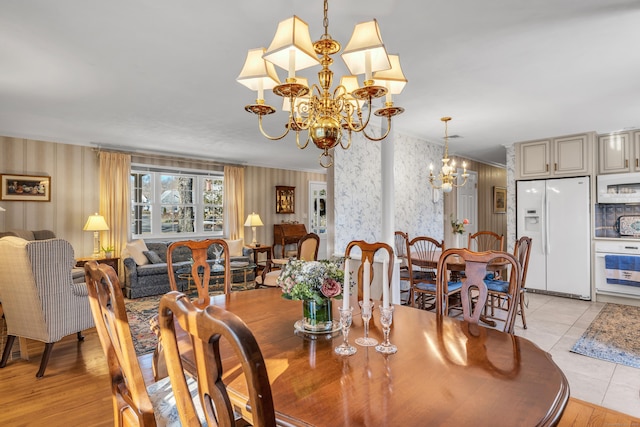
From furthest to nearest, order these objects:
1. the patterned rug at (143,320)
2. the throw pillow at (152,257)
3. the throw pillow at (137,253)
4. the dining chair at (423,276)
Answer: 1. the throw pillow at (152,257)
2. the throw pillow at (137,253)
3. the dining chair at (423,276)
4. the patterned rug at (143,320)

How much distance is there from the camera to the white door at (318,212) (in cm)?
943

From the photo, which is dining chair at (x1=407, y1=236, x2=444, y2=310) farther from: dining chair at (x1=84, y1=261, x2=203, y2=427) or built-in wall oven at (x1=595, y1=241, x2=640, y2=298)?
dining chair at (x1=84, y1=261, x2=203, y2=427)

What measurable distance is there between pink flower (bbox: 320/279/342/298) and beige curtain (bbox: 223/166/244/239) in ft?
21.4

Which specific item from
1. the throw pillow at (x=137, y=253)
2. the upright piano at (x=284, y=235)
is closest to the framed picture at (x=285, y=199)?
the upright piano at (x=284, y=235)

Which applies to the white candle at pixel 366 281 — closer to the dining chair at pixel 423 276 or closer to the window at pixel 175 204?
the dining chair at pixel 423 276

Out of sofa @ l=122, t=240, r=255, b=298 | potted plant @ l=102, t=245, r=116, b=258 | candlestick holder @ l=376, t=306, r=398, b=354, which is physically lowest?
sofa @ l=122, t=240, r=255, b=298

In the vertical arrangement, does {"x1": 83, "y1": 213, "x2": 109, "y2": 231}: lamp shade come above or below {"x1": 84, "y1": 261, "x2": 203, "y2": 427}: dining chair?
above

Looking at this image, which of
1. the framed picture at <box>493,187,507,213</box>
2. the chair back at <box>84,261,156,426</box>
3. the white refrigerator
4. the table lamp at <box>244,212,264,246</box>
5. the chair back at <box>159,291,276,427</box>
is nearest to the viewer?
the chair back at <box>159,291,276,427</box>

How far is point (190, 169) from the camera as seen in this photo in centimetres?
712

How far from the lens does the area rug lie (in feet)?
9.82

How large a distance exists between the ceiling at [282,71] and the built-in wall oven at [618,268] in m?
1.65

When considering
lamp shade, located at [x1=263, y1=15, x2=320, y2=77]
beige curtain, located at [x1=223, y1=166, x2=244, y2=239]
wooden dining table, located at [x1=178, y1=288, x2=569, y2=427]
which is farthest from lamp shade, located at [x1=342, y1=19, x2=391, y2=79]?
beige curtain, located at [x1=223, y1=166, x2=244, y2=239]

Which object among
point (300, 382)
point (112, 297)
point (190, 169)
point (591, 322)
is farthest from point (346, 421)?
point (190, 169)

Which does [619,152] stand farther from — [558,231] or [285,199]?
[285,199]
